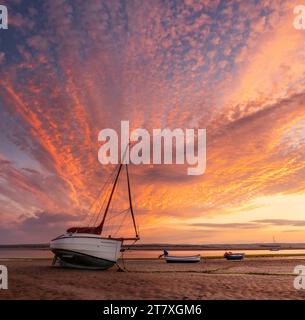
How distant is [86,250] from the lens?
31.8 metres

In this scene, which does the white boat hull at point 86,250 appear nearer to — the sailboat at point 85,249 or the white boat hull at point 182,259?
the sailboat at point 85,249

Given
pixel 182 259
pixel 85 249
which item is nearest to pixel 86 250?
pixel 85 249

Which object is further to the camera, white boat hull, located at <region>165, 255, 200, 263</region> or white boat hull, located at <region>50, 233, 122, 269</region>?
white boat hull, located at <region>165, 255, 200, 263</region>

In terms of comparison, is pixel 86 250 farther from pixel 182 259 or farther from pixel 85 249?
pixel 182 259

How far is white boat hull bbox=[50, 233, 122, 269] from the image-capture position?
31.9m

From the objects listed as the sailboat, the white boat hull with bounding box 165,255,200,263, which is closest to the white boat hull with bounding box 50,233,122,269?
the sailboat

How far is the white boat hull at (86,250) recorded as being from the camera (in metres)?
31.9

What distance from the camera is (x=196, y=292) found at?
17.4 meters

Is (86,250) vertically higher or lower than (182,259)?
higher

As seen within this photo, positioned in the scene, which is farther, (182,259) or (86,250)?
(182,259)

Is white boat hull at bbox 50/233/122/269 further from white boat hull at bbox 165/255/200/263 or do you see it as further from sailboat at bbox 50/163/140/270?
white boat hull at bbox 165/255/200/263
